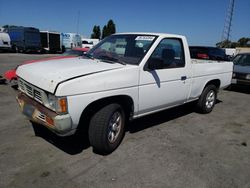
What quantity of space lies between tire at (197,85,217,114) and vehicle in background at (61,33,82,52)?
3192 cm

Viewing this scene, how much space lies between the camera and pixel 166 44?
4609mm

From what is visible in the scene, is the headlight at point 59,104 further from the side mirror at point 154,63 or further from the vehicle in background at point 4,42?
the vehicle in background at point 4,42

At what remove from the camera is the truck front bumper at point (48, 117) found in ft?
10.3

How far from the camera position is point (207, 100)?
6.24m

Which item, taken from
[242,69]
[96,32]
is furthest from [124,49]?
[96,32]

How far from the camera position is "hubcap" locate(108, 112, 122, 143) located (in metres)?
3.78

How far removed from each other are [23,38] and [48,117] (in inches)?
1122

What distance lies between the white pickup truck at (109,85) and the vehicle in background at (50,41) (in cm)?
3049

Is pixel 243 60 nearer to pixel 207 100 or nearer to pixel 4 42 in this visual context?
pixel 207 100

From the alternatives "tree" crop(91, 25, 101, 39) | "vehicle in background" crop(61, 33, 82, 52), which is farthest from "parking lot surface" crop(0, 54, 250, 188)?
"tree" crop(91, 25, 101, 39)

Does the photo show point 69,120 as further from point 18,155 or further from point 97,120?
point 18,155

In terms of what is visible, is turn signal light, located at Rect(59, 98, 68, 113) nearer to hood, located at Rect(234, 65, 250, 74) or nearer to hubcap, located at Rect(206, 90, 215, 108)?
hubcap, located at Rect(206, 90, 215, 108)

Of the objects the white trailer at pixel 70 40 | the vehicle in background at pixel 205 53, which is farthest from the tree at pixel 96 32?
the vehicle in background at pixel 205 53

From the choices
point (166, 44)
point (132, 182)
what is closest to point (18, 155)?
point (132, 182)
